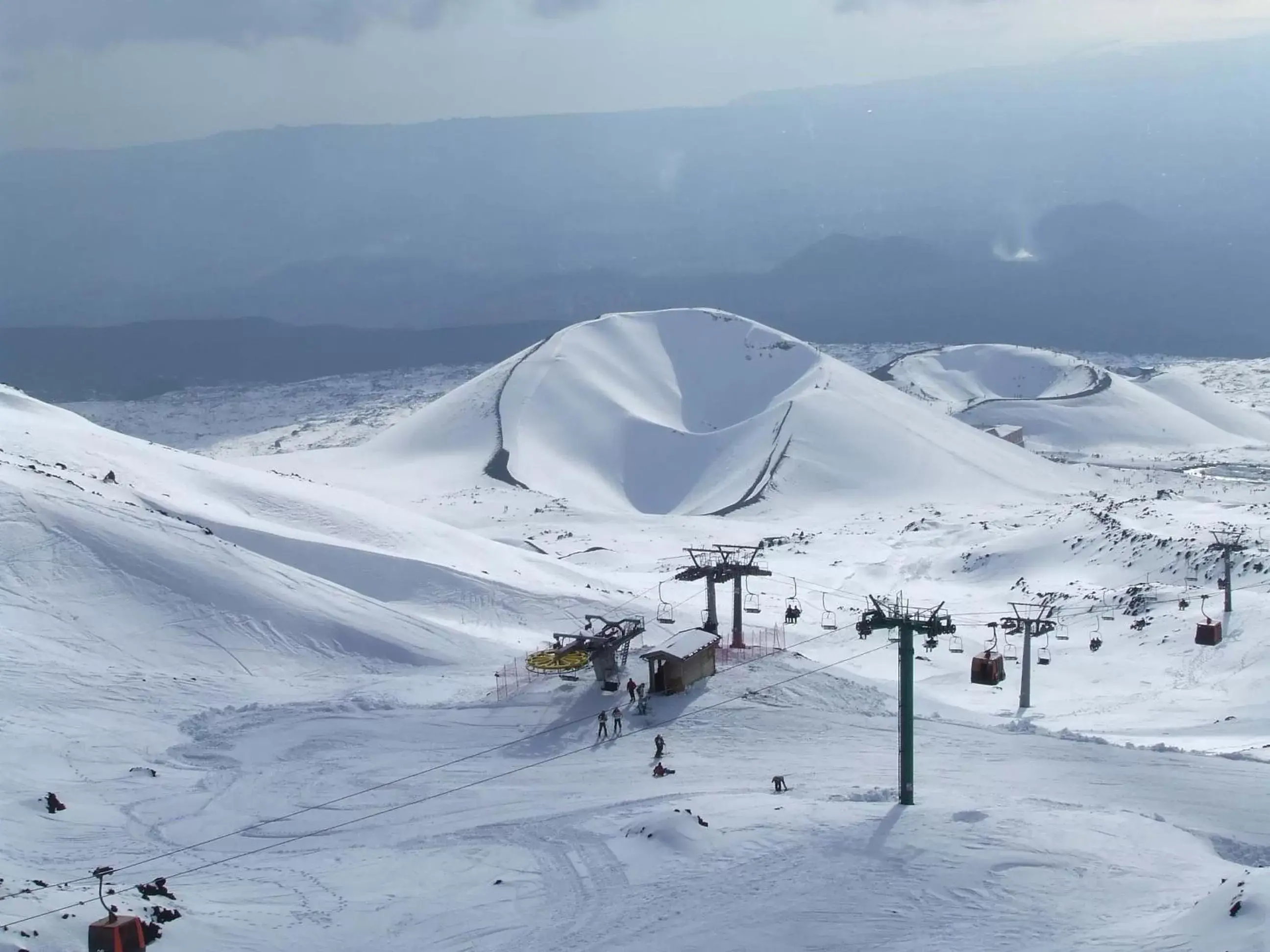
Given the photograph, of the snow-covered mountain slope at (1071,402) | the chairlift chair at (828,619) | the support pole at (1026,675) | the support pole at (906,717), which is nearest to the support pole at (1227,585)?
the support pole at (1026,675)

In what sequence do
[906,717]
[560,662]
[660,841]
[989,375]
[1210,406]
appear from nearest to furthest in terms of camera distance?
[660,841] → [906,717] → [560,662] → [1210,406] → [989,375]

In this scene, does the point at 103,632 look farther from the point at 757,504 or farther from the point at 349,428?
the point at 349,428

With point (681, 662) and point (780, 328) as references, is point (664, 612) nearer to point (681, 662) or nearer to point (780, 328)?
point (681, 662)

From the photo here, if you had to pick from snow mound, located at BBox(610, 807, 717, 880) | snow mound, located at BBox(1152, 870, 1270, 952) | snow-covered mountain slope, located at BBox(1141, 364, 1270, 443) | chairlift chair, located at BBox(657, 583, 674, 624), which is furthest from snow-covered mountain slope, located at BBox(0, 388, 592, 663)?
snow-covered mountain slope, located at BBox(1141, 364, 1270, 443)

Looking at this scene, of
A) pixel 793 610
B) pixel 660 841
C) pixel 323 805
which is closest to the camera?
pixel 660 841

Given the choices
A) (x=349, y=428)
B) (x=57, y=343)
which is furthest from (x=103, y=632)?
(x=57, y=343)

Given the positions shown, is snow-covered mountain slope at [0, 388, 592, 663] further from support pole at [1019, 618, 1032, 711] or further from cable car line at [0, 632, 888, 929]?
support pole at [1019, 618, 1032, 711]

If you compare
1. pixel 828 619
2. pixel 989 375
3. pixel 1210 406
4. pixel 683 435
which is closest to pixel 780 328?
pixel 989 375
